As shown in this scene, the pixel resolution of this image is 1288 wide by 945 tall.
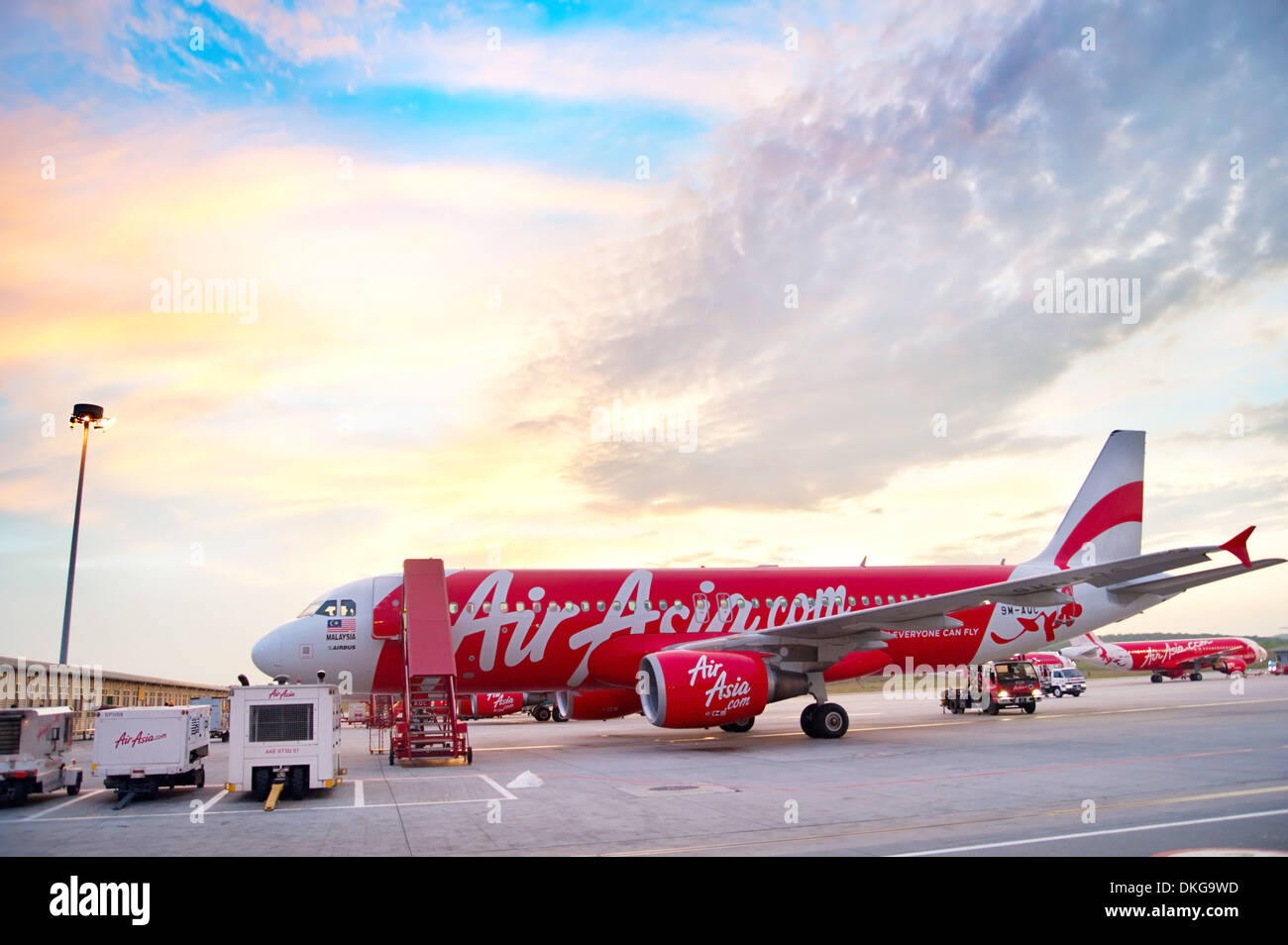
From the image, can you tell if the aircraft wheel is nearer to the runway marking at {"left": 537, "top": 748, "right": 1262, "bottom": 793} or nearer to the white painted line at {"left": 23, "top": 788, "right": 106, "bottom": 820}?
the runway marking at {"left": 537, "top": 748, "right": 1262, "bottom": 793}

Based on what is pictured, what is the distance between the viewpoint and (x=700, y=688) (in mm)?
19875

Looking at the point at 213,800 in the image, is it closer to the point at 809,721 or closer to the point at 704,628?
the point at 704,628

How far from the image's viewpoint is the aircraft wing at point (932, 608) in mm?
20109

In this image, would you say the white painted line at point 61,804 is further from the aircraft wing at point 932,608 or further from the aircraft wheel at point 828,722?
the aircraft wheel at point 828,722

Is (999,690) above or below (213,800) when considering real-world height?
below

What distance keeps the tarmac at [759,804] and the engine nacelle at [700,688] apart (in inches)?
33.5

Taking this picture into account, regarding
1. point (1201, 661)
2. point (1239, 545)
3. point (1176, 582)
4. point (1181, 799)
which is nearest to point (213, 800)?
point (1181, 799)

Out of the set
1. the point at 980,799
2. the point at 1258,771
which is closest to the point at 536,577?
the point at 980,799

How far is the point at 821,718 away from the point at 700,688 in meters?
4.44
